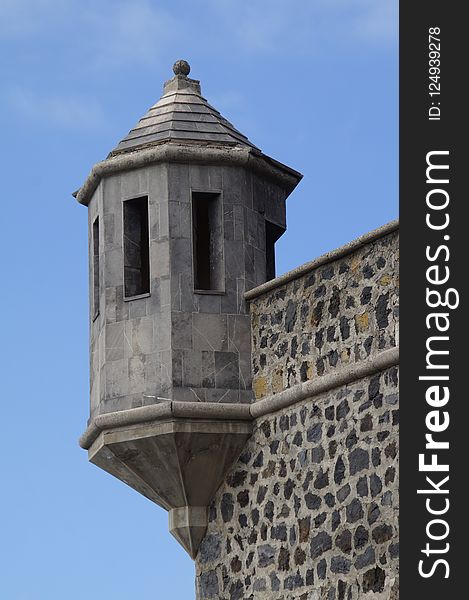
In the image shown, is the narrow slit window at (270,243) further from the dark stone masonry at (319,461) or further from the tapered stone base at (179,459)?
the tapered stone base at (179,459)

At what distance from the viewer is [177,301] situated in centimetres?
1495

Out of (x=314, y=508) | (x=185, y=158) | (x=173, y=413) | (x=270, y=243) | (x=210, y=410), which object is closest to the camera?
(x=314, y=508)

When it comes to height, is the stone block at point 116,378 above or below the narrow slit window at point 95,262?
below

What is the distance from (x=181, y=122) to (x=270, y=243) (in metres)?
1.32

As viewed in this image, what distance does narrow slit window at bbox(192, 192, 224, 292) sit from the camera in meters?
15.3

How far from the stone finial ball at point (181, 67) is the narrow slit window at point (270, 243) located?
1576mm

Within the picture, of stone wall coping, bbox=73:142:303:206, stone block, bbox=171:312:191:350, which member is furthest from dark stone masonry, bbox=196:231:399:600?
stone wall coping, bbox=73:142:303:206

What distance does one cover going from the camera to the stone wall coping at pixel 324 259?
1348cm

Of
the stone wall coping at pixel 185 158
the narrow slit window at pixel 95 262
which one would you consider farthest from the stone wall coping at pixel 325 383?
the stone wall coping at pixel 185 158

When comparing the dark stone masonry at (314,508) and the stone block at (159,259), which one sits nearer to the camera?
the dark stone masonry at (314,508)

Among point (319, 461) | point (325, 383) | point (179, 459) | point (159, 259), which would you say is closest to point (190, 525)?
point (179, 459)

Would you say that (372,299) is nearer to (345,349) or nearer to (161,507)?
(345,349)

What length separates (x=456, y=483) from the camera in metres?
12.0

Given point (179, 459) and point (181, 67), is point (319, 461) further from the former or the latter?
point (181, 67)
